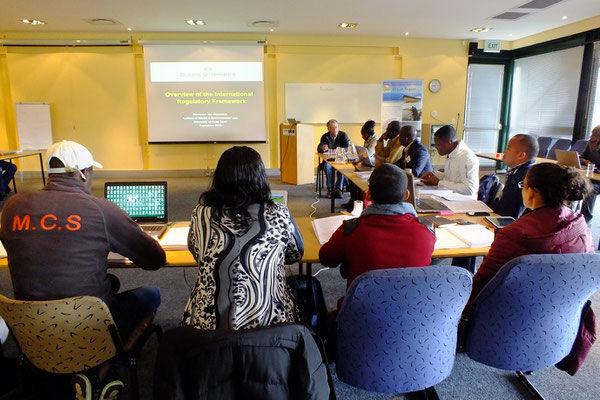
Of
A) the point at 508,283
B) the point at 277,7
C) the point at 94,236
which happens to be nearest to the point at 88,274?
the point at 94,236

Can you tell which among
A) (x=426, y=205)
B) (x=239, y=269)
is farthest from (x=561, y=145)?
(x=239, y=269)

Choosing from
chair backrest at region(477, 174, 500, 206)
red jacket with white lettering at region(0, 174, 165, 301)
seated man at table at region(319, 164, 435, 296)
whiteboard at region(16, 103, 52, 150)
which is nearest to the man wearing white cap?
red jacket with white lettering at region(0, 174, 165, 301)

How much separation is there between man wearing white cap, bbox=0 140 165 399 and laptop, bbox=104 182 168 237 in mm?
621

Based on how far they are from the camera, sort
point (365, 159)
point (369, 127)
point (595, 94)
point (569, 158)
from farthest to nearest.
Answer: point (595, 94) < point (369, 127) < point (365, 159) < point (569, 158)

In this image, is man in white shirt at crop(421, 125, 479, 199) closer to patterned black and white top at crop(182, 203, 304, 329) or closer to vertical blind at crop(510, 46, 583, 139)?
patterned black and white top at crop(182, 203, 304, 329)

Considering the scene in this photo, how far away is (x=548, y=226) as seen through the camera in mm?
1575

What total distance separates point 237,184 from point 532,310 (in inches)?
46.7

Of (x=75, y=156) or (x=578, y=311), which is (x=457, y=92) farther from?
(x=75, y=156)

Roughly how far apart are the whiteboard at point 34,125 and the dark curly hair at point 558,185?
8509mm

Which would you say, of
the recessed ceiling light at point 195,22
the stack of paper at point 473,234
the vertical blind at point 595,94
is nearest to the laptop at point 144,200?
the stack of paper at point 473,234

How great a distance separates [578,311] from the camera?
1562mm

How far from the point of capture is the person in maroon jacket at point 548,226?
1546 millimetres

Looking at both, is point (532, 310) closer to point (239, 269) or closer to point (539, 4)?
point (239, 269)

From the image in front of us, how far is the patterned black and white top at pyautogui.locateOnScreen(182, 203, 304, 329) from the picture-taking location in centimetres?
133
